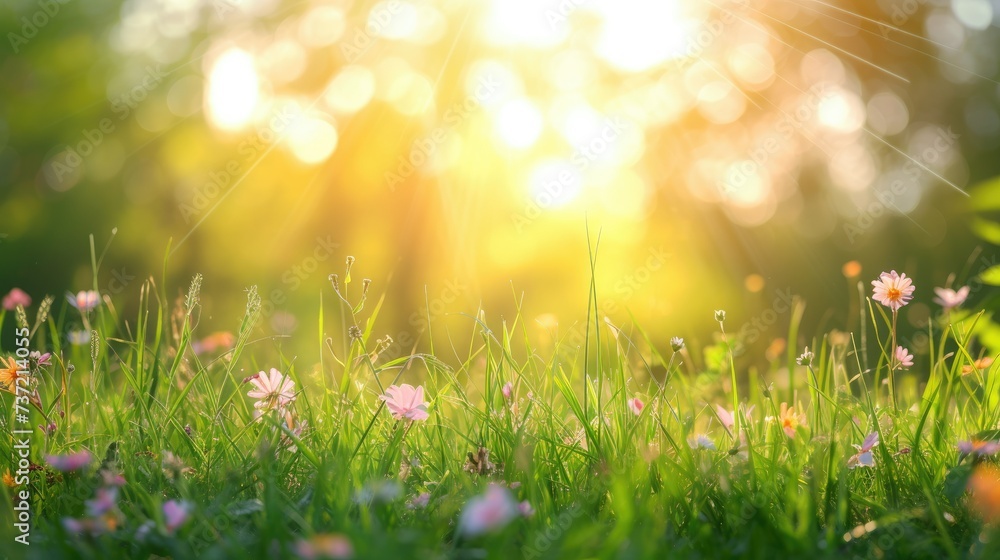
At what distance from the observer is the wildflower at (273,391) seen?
1865mm

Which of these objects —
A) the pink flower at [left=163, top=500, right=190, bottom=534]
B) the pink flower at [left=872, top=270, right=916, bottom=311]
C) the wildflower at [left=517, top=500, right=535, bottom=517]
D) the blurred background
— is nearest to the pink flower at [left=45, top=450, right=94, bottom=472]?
the pink flower at [left=163, top=500, right=190, bottom=534]

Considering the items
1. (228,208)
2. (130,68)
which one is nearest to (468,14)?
(228,208)

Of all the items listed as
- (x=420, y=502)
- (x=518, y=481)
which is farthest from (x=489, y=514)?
(x=518, y=481)

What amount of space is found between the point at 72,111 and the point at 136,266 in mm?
3402

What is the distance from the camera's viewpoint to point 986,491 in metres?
1.18

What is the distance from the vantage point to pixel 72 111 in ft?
37.8

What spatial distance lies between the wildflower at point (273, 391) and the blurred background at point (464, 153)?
19.3 ft

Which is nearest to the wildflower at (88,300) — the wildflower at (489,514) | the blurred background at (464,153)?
the wildflower at (489,514)

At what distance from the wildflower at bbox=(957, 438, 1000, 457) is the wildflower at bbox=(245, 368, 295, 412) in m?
1.50

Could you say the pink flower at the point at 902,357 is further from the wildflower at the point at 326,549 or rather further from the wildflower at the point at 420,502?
the wildflower at the point at 326,549

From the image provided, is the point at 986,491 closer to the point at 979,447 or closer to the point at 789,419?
the point at 979,447

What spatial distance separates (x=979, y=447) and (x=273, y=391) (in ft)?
5.23

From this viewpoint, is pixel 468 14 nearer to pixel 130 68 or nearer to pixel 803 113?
pixel 803 113

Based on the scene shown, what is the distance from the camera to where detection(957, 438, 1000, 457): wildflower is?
1.48 metres
